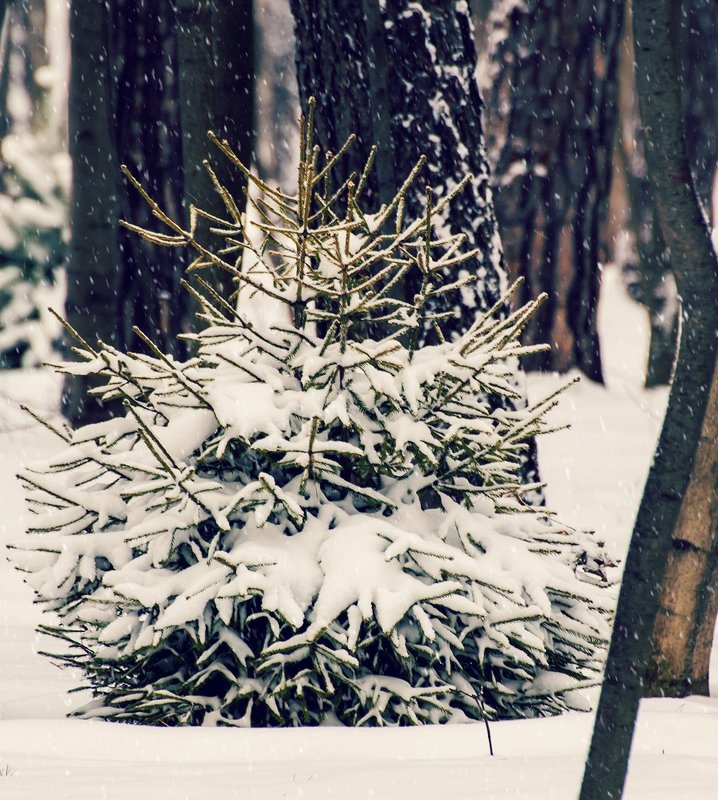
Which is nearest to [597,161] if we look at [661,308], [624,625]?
[661,308]

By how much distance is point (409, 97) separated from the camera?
5191 mm

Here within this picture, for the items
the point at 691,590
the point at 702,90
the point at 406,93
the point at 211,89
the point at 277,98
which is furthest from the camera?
the point at 277,98

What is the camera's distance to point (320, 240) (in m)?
3.86

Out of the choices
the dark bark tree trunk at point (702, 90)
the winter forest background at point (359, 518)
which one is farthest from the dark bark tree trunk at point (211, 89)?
the dark bark tree trunk at point (702, 90)

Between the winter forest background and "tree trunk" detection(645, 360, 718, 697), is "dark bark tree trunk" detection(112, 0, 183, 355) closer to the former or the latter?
the winter forest background

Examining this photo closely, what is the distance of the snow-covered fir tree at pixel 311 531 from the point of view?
3.43m

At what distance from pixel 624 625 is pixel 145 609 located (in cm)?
193

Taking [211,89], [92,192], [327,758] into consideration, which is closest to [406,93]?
[211,89]

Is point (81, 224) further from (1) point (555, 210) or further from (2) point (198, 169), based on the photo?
(1) point (555, 210)

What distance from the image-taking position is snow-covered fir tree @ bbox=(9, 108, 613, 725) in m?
3.43

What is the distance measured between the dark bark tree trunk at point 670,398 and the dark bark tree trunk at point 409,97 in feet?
→ 9.25

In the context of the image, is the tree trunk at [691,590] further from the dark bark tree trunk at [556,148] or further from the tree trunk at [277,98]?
the tree trunk at [277,98]

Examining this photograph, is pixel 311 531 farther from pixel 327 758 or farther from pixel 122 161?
pixel 122 161

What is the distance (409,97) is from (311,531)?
2.42 metres
